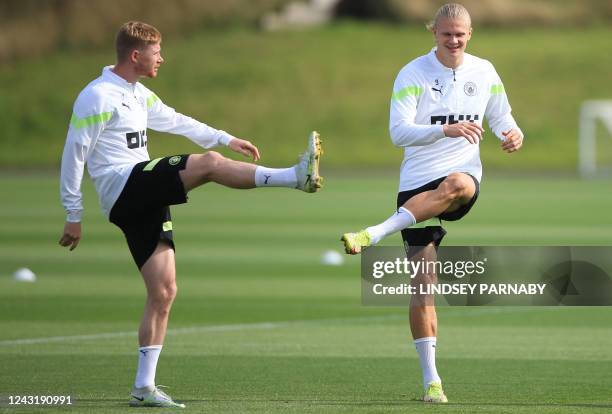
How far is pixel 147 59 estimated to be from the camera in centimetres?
802

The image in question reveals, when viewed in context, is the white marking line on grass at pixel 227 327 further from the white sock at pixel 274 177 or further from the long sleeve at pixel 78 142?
the white sock at pixel 274 177

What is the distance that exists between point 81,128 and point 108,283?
25.1 feet

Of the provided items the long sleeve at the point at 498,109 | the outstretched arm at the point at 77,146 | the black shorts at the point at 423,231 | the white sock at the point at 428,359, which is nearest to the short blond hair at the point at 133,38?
the outstretched arm at the point at 77,146

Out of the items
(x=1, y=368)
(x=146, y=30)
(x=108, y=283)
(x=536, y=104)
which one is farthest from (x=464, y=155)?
(x=536, y=104)

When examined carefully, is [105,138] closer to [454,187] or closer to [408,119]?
[408,119]

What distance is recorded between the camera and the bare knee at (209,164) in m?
7.69

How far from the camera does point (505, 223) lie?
23266mm

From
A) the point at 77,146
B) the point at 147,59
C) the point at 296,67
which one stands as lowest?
the point at 77,146

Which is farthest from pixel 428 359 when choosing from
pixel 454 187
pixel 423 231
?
pixel 454 187

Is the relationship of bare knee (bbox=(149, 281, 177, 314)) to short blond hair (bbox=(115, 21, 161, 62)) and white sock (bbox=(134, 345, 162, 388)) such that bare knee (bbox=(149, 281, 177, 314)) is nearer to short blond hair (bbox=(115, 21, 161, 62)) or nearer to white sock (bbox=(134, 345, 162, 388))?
white sock (bbox=(134, 345, 162, 388))

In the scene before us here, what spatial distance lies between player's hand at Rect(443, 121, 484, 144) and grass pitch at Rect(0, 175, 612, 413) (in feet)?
5.26

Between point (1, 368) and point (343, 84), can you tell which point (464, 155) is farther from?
point (343, 84)

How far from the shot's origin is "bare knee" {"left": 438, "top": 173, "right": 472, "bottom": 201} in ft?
26.3

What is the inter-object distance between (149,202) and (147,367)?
3.33ft
